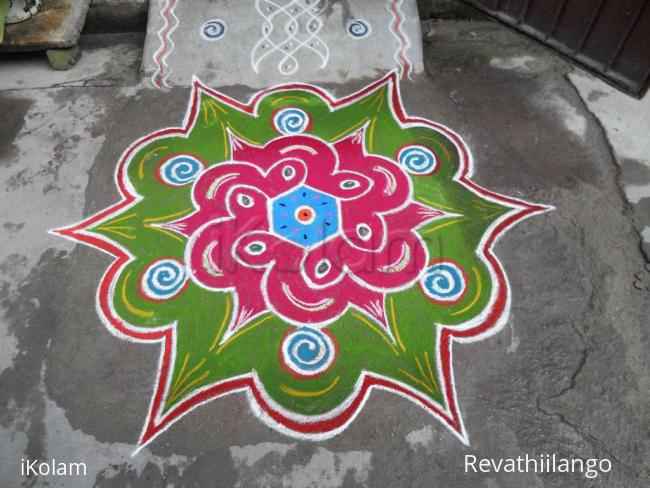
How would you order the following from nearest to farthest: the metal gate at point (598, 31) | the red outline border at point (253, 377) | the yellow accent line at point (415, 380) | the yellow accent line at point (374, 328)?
the red outline border at point (253, 377)
the yellow accent line at point (415, 380)
the yellow accent line at point (374, 328)
the metal gate at point (598, 31)

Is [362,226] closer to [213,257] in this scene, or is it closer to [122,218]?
[213,257]

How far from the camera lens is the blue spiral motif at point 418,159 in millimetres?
3666

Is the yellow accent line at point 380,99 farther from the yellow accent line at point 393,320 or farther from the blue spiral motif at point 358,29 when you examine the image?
the yellow accent line at point 393,320

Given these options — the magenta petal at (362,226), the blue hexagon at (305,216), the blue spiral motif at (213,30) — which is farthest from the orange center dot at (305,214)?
the blue spiral motif at (213,30)

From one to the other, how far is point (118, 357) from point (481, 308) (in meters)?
2.19

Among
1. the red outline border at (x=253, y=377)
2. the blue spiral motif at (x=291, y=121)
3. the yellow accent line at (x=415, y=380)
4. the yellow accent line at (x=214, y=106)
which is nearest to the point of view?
the red outline border at (x=253, y=377)

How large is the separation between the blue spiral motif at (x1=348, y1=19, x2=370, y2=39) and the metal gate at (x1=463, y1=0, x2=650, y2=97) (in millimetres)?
1204

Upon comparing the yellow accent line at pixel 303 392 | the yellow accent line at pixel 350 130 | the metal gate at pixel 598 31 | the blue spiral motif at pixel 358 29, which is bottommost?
the yellow accent line at pixel 303 392

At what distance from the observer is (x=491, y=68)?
438 cm

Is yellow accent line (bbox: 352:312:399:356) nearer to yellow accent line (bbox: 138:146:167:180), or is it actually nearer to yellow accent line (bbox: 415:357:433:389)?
yellow accent line (bbox: 415:357:433:389)

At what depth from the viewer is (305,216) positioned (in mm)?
3408

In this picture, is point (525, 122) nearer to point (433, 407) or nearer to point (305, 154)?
point (305, 154)

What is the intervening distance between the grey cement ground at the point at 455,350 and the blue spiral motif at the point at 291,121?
44 centimetres

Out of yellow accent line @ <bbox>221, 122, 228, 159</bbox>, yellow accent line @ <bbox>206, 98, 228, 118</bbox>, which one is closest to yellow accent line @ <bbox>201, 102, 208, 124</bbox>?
yellow accent line @ <bbox>206, 98, 228, 118</bbox>
